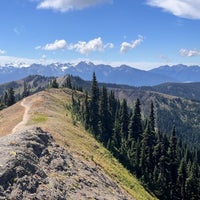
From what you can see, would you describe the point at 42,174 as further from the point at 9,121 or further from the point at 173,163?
the point at 173,163

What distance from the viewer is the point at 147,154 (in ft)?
351

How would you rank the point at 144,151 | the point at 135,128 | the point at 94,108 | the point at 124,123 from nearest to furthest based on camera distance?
1. the point at 144,151
2. the point at 135,128
3. the point at 124,123
4. the point at 94,108

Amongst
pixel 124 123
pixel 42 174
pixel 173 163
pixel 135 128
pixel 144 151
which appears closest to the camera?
pixel 42 174

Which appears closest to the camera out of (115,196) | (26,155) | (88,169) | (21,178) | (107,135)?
(21,178)

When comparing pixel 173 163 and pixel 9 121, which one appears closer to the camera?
pixel 9 121

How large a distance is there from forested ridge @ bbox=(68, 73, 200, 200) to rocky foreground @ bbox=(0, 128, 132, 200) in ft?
153

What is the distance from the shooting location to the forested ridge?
317 ft

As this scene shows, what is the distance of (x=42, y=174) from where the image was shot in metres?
33.0

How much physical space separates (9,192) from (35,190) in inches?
112

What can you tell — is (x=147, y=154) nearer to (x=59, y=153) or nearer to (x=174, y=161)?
(x=174, y=161)

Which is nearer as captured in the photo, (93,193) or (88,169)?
(93,193)

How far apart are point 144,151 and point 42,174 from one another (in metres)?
76.3

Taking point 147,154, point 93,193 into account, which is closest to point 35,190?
point 93,193

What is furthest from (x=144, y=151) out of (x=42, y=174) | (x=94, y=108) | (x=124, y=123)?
(x=42, y=174)
